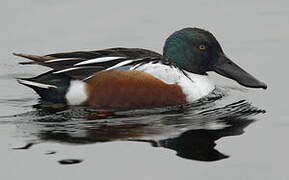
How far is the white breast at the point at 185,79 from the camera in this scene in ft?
29.5

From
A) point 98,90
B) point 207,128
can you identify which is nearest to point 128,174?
point 207,128

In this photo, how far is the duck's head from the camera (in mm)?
9523

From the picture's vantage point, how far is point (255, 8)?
13.0m

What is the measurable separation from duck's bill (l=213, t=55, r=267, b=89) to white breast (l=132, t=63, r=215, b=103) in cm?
21

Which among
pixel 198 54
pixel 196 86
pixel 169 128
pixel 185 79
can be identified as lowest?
pixel 169 128

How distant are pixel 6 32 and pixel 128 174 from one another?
5.58m

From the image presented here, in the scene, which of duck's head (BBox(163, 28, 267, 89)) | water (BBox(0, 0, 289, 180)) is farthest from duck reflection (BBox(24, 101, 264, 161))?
duck's head (BBox(163, 28, 267, 89))

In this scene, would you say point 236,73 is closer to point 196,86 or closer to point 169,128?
point 196,86

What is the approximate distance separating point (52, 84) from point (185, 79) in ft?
4.93

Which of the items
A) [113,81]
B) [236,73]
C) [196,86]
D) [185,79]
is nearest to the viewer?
[113,81]

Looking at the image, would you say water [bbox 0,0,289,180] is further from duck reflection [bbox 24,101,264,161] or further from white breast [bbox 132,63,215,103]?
white breast [bbox 132,63,215,103]

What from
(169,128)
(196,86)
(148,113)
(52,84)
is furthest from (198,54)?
(52,84)

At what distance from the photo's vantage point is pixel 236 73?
31.4 ft

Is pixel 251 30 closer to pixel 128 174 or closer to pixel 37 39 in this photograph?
pixel 37 39
